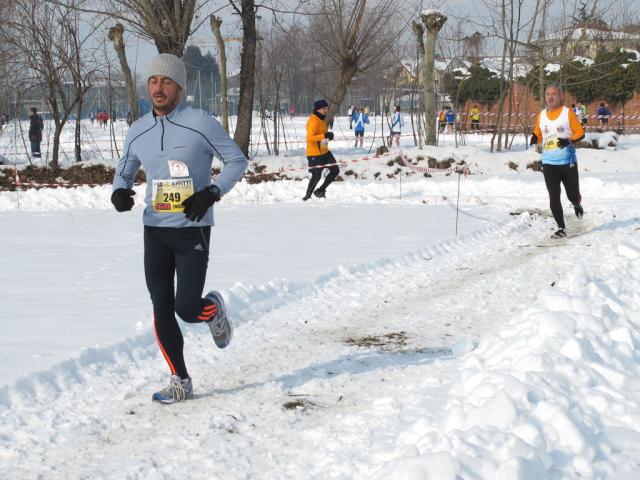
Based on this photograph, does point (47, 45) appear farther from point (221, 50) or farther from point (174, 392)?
point (174, 392)

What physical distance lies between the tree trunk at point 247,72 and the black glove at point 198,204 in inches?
658

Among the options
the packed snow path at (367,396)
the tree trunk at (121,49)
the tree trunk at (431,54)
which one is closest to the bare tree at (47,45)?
the tree trunk at (121,49)

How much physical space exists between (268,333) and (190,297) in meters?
1.62

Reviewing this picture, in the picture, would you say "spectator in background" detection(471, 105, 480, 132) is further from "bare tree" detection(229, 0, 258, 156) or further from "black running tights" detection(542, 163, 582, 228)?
"black running tights" detection(542, 163, 582, 228)

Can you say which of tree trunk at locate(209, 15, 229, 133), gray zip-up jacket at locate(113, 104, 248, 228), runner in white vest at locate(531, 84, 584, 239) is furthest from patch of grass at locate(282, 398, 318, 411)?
tree trunk at locate(209, 15, 229, 133)

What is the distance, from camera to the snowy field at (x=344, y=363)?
3512 mm

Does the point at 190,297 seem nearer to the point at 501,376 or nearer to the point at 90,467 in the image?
the point at 90,467

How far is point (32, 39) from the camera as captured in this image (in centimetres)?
2202

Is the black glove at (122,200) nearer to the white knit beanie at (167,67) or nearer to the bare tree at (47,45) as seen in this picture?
the white knit beanie at (167,67)

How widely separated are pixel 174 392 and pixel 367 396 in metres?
0.99

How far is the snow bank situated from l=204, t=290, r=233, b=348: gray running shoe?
126cm

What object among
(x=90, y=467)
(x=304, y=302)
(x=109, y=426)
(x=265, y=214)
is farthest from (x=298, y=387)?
(x=265, y=214)

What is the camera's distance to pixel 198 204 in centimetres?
416

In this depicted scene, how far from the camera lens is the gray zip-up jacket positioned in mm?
4281
